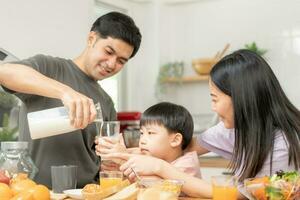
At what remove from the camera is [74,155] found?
5.99 feet

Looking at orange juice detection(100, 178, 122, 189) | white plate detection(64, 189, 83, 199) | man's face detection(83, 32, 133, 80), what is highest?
man's face detection(83, 32, 133, 80)

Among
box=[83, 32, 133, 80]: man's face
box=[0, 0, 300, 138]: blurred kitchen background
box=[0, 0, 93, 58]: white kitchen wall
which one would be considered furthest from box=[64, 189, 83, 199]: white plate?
box=[0, 0, 300, 138]: blurred kitchen background

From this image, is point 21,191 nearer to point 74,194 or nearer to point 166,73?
point 74,194

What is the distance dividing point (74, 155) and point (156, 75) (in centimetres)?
237

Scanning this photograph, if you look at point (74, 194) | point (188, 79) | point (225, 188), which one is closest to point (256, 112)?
point (225, 188)

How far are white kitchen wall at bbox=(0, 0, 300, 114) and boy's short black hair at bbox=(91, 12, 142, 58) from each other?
1099 mm

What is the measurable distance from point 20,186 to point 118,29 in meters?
0.84

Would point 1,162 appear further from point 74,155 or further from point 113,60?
point 113,60

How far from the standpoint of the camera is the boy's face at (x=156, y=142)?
1789 mm

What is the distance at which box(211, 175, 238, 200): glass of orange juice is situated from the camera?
123 cm

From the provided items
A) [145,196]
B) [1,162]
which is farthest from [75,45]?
[145,196]

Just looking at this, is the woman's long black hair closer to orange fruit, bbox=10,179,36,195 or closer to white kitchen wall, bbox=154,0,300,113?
orange fruit, bbox=10,179,36,195

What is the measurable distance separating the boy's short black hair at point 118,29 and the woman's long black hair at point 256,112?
1.88 ft

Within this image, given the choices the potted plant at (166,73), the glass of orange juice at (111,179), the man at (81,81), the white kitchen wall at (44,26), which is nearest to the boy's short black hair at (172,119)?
the man at (81,81)
